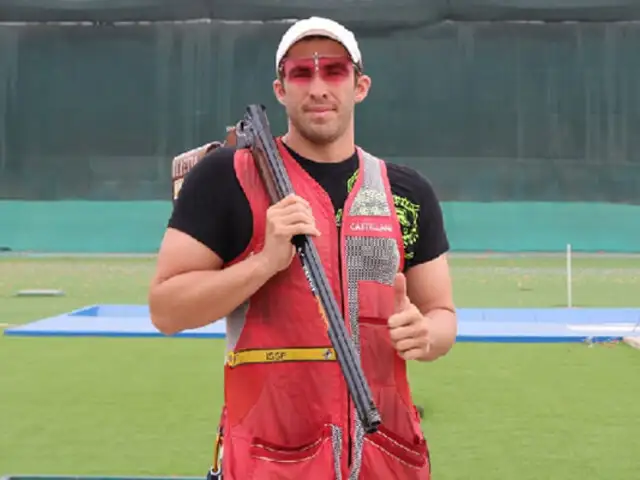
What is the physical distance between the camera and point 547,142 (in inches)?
931

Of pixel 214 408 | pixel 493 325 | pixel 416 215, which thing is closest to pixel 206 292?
pixel 416 215

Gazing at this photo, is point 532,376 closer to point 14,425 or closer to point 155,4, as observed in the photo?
point 14,425

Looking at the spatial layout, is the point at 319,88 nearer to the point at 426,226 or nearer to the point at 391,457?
the point at 426,226

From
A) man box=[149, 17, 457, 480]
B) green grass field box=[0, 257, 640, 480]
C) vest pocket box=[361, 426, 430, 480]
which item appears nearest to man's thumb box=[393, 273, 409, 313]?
man box=[149, 17, 457, 480]

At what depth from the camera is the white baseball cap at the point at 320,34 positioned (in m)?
1.77

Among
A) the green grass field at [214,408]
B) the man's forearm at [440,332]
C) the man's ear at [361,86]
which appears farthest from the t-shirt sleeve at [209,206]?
the green grass field at [214,408]

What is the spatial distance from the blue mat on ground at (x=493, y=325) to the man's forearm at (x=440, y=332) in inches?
238

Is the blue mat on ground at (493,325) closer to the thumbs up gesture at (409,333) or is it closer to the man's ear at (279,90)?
the man's ear at (279,90)

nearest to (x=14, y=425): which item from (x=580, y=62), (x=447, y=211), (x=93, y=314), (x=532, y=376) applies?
(x=532, y=376)

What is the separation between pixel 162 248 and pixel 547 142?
22.8m

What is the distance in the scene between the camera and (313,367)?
1.72 meters

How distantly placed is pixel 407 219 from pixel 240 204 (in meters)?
0.33

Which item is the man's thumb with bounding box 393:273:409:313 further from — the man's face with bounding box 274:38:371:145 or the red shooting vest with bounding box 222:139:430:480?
the man's face with bounding box 274:38:371:145

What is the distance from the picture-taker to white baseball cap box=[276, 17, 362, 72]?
177 cm
